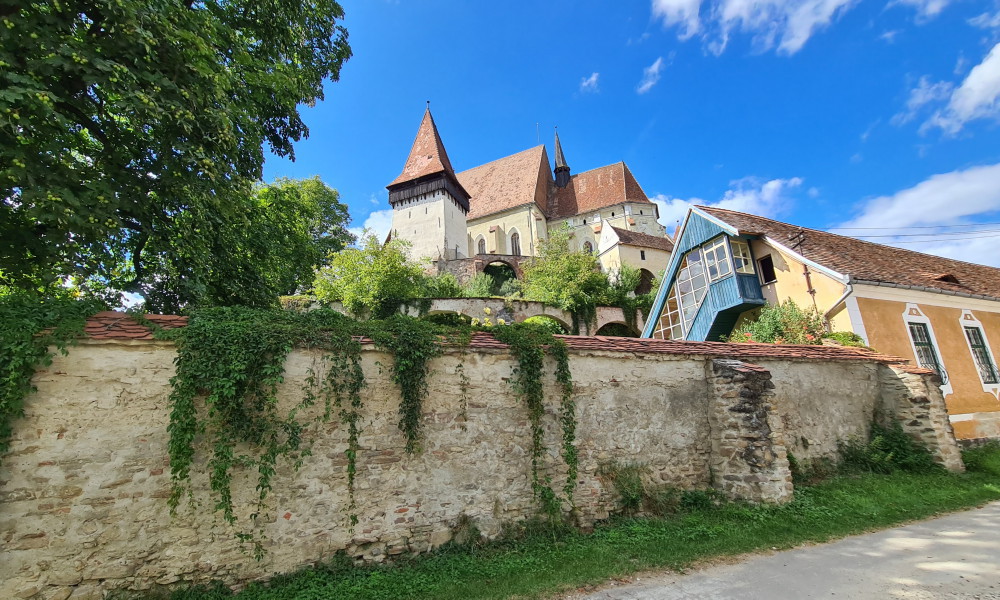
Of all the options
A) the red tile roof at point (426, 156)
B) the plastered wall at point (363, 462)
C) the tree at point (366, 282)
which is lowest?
the plastered wall at point (363, 462)

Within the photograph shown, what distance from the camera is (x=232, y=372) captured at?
4.66 m

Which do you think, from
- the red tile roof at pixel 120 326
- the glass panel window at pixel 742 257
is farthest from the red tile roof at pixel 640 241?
the red tile roof at pixel 120 326

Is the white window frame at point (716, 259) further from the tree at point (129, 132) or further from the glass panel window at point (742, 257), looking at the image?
the tree at point (129, 132)

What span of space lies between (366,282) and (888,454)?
22.8m

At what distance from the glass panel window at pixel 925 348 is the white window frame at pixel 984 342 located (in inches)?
64.0

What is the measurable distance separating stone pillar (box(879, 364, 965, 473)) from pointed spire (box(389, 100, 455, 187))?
3533 cm

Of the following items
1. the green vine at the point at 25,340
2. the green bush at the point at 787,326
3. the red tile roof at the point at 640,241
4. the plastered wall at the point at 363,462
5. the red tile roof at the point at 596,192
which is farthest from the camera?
the red tile roof at the point at 596,192

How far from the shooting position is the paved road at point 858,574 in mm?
4305

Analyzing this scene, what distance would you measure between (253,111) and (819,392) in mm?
12532

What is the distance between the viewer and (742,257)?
14125 mm

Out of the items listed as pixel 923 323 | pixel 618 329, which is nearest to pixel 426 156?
pixel 618 329

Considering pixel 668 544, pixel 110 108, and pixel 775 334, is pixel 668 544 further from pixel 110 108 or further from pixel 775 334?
pixel 110 108

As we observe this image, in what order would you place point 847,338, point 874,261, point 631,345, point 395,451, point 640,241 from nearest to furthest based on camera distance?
point 395,451 < point 631,345 < point 847,338 < point 874,261 < point 640,241

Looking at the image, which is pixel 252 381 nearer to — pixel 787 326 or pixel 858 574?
pixel 858 574
